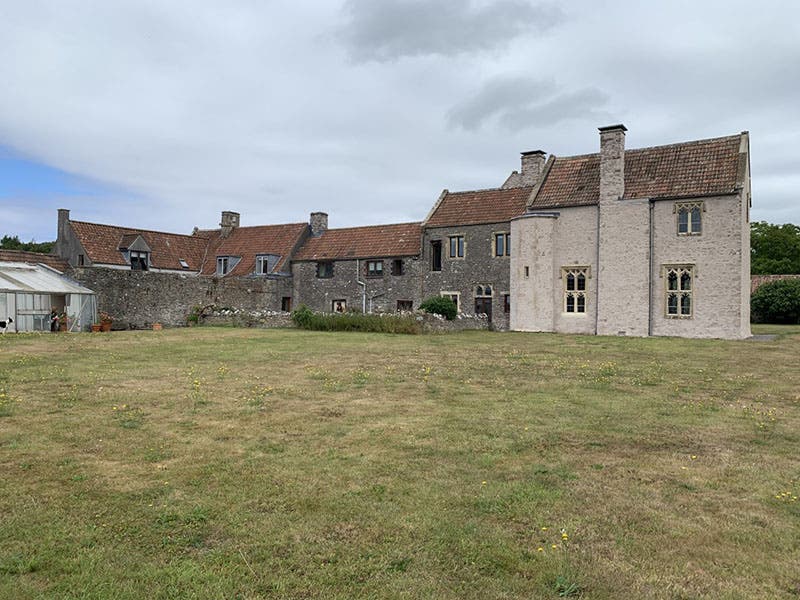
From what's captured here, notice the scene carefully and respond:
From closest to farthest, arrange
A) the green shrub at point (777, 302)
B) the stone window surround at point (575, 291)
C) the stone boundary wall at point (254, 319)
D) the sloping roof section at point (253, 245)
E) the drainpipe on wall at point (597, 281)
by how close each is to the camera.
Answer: the drainpipe on wall at point (597, 281)
the stone window surround at point (575, 291)
the stone boundary wall at point (254, 319)
the green shrub at point (777, 302)
the sloping roof section at point (253, 245)

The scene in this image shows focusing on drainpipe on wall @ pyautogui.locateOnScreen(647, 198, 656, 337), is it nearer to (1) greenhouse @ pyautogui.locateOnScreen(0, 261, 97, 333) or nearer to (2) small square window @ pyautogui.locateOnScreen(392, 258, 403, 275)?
(2) small square window @ pyautogui.locateOnScreen(392, 258, 403, 275)

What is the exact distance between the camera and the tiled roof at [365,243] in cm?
4212

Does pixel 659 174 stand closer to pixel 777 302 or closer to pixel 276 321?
pixel 276 321

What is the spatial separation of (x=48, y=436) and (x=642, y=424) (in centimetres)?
847

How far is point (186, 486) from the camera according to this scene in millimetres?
Result: 6277

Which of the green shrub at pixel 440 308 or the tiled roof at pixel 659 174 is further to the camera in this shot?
the green shrub at pixel 440 308

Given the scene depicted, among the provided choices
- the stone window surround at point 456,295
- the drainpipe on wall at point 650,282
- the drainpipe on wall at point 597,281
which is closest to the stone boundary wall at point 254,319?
the stone window surround at point 456,295

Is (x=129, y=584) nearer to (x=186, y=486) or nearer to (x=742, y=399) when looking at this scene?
(x=186, y=486)

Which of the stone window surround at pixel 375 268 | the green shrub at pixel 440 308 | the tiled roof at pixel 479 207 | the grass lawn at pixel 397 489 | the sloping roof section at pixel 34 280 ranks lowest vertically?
the grass lawn at pixel 397 489

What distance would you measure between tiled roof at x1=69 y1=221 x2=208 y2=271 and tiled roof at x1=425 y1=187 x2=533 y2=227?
22.3m

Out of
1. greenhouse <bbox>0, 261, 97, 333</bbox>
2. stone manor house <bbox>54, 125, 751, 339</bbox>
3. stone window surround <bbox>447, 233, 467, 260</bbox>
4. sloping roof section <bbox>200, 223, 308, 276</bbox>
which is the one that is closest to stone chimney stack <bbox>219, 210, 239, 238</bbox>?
sloping roof section <bbox>200, 223, 308, 276</bbox>

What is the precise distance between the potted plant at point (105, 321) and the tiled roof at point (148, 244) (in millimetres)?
10149

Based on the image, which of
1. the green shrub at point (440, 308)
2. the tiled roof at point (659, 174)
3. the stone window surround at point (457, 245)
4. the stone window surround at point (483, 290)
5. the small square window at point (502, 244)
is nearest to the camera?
the tiled roof at point (659, 174)

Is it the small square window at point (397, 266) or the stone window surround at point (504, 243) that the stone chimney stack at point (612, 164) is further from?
the small square window at point (397, 266)
